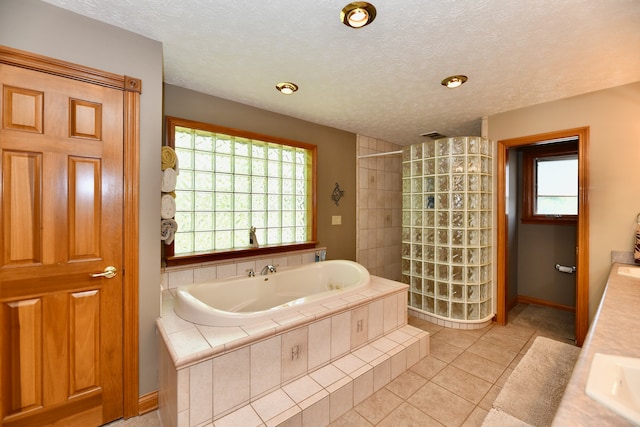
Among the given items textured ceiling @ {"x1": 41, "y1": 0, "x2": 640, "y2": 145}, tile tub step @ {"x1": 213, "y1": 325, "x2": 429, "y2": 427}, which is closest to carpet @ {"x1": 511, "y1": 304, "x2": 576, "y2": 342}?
tile tub step @ {"x1": 213, "y1": 325, "x2": 429, "y2": 427}

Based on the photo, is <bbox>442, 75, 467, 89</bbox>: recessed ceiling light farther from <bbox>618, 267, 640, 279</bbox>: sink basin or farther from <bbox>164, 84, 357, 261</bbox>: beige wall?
<bbox>618, 267, 640, 279</bbox>: sink basin

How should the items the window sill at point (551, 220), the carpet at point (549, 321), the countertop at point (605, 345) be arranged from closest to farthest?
the countertop at point (605, 345), the carpet at point (549, 321), the window sill at point (551, 220)

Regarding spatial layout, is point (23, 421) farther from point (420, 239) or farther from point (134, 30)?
point (420, 239)

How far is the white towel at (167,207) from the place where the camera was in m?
1.91

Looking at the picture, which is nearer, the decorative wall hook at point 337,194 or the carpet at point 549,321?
the carpet at point 549,321

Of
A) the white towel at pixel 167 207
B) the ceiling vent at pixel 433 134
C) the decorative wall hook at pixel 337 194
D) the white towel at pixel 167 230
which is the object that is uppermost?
the ceiling vent at pixel 433 134

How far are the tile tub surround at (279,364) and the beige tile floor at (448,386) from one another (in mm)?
90

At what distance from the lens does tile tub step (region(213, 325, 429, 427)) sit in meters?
1.41

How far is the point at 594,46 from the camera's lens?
1.63 m

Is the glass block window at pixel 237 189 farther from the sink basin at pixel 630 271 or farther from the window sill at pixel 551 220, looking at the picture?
the window sill at pixel 551 220

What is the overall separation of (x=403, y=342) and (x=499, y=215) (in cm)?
184

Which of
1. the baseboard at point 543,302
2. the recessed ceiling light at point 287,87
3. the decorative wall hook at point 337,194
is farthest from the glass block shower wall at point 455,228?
the recessed ceiling light at point 287,87

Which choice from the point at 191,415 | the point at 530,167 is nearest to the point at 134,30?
the point at 191,415

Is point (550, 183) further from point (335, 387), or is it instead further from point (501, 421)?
point (335, 387)
